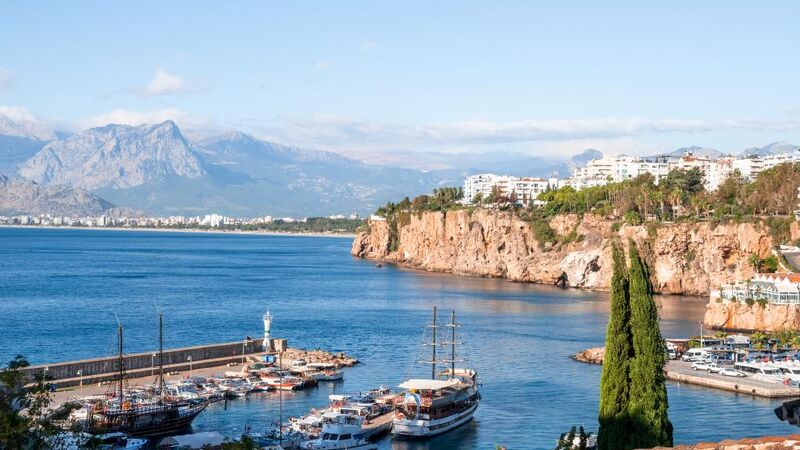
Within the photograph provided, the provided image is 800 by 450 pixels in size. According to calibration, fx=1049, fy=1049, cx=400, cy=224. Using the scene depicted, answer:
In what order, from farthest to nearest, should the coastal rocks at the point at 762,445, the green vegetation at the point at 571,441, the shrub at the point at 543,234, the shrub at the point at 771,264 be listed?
the shrub at the point at 543,234 < the shrub at the point at 771,264 < the green vegetation at the point at 571,441 < the coastal rocks at the point at 762,445

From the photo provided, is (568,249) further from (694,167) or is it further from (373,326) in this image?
(373,326)

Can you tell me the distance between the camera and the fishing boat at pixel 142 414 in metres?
38.8

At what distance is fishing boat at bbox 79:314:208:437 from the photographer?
127 ft

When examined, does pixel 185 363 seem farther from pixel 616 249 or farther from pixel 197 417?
pixel 616 249

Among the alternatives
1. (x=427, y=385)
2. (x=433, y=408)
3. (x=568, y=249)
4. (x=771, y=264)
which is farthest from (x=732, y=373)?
(x=568, y=249)

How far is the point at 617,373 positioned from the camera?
30.1m

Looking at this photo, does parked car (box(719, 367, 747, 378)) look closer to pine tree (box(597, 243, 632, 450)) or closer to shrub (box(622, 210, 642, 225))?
pine tree (box(597, 243, 632, 450))

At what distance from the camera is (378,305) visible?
87.7 meters

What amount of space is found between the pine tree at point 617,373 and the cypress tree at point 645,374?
19cm

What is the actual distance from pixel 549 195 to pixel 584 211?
26.9 metres

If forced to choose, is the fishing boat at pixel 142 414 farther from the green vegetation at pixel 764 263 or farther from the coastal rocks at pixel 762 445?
the green vegetation at pixel 764 263

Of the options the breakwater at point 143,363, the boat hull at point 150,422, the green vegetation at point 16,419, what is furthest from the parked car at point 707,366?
the green vegetation at point 16,419

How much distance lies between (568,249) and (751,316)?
43.8m

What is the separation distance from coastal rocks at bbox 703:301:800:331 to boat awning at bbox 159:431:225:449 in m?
43.5
